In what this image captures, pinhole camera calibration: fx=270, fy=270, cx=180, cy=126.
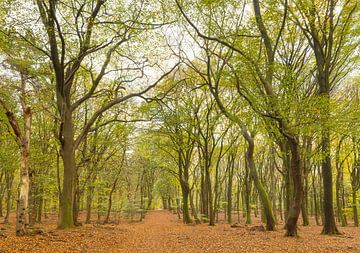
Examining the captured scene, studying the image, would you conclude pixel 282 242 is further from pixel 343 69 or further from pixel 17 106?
pixel 17 106

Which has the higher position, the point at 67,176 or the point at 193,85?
the point at 193,85

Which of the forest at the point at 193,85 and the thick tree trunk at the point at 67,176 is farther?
the thick tree trunk at the point at 67,176

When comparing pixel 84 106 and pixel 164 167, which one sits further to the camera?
pixel 164 167

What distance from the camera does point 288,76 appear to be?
35.6 feet

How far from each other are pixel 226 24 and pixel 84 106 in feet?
45.8

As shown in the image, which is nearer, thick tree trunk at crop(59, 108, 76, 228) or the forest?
the forest

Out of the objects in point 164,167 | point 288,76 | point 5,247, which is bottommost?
point 5,247

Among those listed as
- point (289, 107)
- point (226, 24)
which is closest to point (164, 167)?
point (226, 24)

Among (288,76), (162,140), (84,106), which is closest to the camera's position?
(288,76)

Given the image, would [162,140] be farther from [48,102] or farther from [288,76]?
[288,76]

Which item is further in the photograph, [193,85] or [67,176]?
[193,85]

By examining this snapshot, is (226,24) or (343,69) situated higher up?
(226,24)

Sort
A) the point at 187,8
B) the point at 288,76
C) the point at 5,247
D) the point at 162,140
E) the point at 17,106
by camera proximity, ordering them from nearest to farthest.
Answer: the point at 5,247, the point at 288,76, the point at 187,8, the point at 17,106, the point at 162,140

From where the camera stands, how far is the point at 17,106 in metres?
17.9
